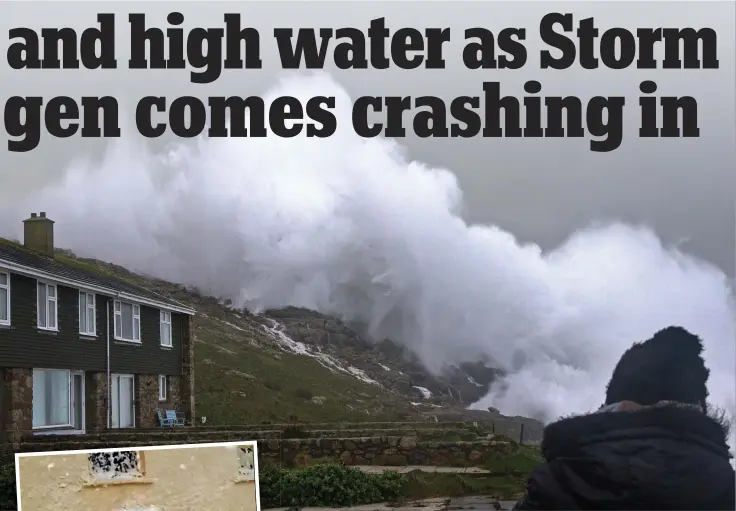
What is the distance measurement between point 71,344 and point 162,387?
7.88m

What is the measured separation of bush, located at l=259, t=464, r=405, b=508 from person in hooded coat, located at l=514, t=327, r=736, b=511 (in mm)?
4781

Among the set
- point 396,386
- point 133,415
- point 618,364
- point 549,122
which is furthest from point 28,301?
point 396,386

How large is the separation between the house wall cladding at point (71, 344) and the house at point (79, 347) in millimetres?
31

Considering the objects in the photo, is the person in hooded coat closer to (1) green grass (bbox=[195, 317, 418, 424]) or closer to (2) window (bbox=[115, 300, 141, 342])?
(2) window (bbox=[115, 300, 141, 342])

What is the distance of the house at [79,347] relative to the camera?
25391 mm

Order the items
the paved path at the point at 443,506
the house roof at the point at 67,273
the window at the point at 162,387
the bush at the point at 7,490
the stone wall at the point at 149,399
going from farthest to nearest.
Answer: the window at the point at 162,387
the stone wall at the point at 149,399
the house roof at the point at 67,273
the bush at the point at 7,490
the paved path at the point at 443,506

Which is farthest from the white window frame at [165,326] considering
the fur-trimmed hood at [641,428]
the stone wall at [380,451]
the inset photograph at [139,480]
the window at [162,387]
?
the fur-trimmed hood at [641,428]

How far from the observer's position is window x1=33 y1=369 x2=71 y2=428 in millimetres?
26578

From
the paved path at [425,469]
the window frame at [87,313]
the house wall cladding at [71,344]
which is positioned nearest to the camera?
the paved path at [425,469]

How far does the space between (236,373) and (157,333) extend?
105 ft

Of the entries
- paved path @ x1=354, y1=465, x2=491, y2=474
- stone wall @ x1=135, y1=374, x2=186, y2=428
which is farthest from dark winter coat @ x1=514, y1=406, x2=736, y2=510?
stone wall @ x1=135, y1=374, x2=186, y2=428

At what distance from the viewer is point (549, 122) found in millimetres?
15086

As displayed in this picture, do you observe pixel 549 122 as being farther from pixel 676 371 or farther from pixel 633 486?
pixel 633 486

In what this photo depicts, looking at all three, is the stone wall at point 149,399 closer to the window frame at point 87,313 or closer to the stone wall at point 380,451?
the window frame at point 87,313
